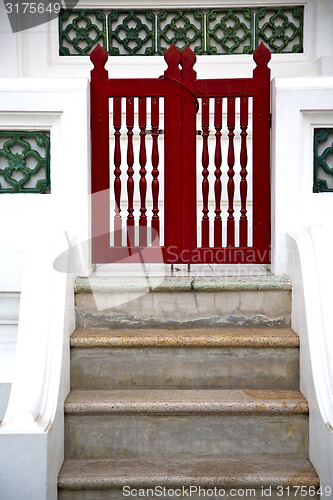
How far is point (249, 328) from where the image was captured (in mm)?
2807

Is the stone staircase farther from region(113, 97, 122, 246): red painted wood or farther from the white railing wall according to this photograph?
region(113, 97, 122, 246): red painted wood

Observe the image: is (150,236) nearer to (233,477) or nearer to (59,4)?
(233,477)

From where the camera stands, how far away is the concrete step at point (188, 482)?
2191mm

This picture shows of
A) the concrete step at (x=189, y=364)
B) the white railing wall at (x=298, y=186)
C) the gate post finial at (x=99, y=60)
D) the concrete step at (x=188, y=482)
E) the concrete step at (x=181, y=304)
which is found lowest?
the concrete step at (x=188, y=482)

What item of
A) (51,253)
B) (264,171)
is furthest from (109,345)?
(264,171)

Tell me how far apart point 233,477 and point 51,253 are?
1.34 m

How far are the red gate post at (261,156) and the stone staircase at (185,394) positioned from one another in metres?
0.39

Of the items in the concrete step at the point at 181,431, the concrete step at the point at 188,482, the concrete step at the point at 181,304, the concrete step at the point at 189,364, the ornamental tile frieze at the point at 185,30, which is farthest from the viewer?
the ornamental tile frieze at the point at 185,30

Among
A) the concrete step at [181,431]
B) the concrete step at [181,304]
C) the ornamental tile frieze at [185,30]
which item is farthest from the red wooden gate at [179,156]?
the ornamental tile frieze at [185,30]

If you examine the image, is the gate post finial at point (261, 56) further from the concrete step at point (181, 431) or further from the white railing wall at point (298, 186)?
the concrete step at point (181, 431)

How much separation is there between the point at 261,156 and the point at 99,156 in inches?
38.0

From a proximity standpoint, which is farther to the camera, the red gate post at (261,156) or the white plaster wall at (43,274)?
the red gate post at (261,156)

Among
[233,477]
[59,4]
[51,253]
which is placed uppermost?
[59,4]

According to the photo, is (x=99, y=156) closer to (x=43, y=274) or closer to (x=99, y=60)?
(x=99, y=60)
